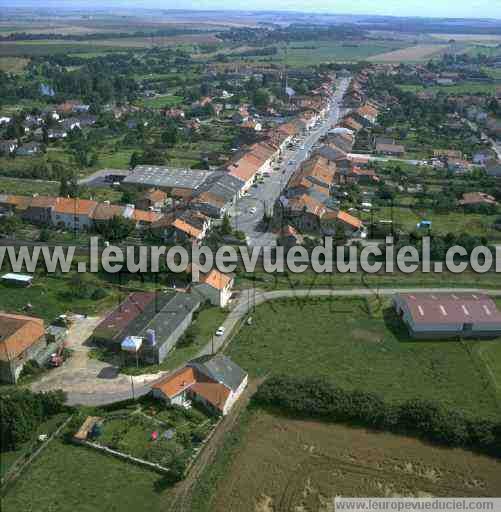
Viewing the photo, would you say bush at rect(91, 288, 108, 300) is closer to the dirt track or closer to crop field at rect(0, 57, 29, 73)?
the dirt track

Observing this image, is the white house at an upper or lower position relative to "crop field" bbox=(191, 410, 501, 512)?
upper

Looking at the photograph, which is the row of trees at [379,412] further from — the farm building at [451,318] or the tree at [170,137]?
the tree at [170,137]

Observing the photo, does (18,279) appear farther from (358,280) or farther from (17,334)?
(358,280)

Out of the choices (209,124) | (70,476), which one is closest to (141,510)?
(70,476)

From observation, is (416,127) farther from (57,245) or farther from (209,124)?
(57,245)

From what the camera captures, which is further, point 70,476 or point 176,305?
point 176,305

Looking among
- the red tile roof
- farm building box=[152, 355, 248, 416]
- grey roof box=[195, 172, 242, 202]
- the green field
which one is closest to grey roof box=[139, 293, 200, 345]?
farm building box=[152, 355, 248, 416]
